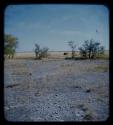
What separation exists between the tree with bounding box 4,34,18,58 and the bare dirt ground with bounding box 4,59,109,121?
76 millimetres

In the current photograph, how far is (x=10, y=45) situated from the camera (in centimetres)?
178

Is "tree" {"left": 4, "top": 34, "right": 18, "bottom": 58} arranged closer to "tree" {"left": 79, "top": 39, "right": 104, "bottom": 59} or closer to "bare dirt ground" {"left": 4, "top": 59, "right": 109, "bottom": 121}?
"bare dirt ground" {"left": 4, "top": 59, "right": 109, "bottom": 121}

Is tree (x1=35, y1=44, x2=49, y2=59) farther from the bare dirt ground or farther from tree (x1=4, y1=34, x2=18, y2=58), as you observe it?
tree (x1=4, y1=34, x2=18, y2=58)

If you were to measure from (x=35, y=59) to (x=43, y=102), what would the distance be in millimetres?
393

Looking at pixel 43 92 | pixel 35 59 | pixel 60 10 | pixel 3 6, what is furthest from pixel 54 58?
pixel 3 6

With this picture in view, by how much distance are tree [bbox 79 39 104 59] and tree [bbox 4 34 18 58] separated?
60 cm

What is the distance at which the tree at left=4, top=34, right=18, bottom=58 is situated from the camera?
1758mm

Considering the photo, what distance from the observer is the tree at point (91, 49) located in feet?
5.86

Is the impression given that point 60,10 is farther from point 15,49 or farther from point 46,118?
point 46,118

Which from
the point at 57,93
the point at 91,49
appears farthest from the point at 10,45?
the point at 91,49

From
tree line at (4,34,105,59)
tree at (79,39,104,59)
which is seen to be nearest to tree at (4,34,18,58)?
tree line at (4,34,105,59)

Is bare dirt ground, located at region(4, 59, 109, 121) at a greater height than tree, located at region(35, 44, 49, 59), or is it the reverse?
tree, located at region(35, 44, 49, 59)

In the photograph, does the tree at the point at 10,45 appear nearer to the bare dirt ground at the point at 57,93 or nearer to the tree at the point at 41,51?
the bare dirt ground at the point at 57,93

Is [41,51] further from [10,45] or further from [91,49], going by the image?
[91,49]
